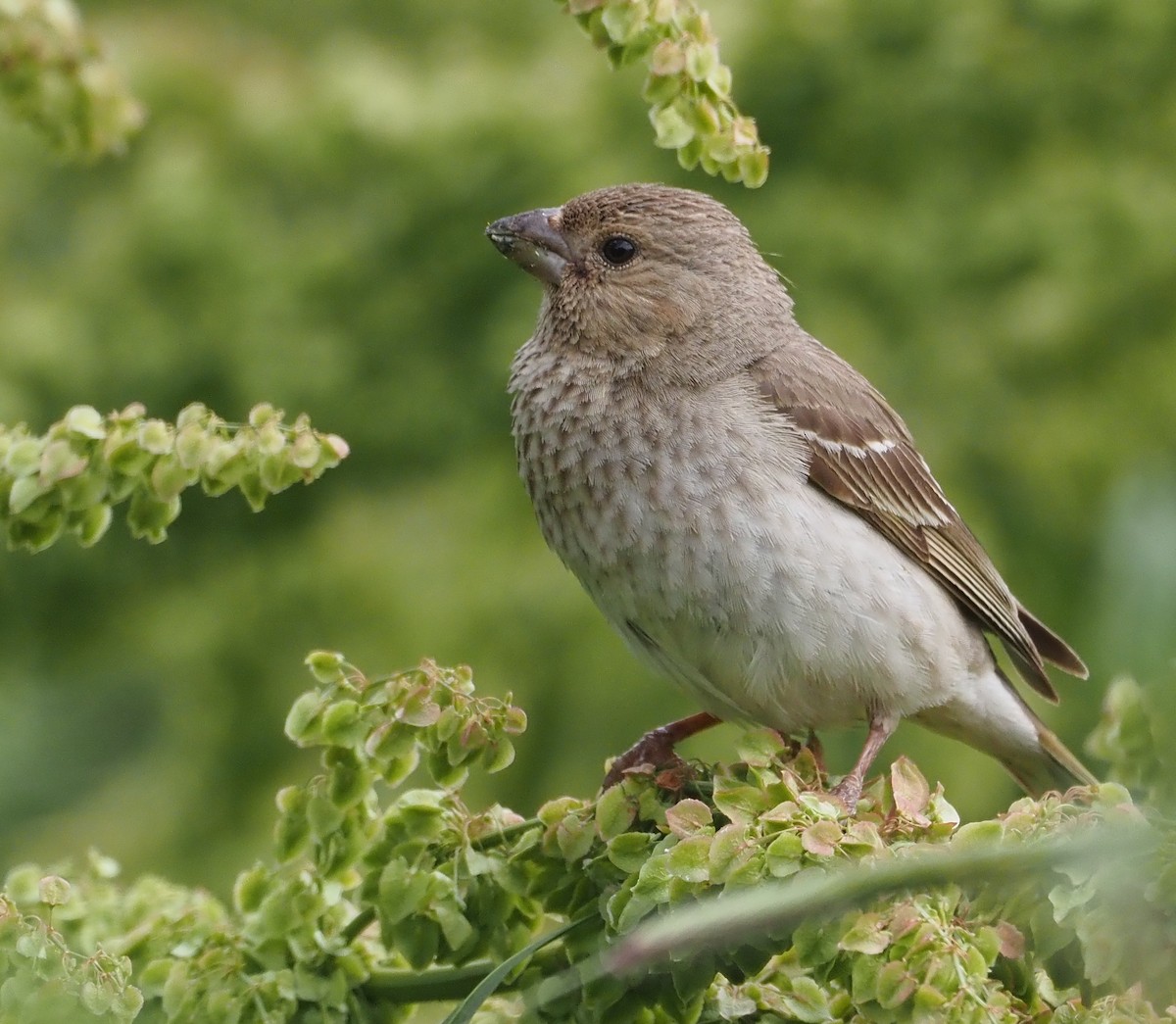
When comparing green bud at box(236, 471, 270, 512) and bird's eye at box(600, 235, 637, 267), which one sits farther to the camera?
bird's eye at box(600, 235, 637, 267)

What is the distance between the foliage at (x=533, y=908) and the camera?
1.67 metres

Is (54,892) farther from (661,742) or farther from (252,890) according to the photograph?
(661,742)

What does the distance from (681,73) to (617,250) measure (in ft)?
4.06

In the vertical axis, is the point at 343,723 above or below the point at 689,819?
above

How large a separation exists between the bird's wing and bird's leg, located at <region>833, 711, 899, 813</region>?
0.37 meters

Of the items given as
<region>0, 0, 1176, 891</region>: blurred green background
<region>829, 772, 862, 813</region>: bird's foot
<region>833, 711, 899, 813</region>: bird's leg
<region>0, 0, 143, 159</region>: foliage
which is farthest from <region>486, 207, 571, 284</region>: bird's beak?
<region>0, 0, 1176, 891</region>: blurred green background

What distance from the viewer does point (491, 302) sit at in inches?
225

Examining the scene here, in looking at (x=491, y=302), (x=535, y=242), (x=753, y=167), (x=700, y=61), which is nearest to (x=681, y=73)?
(x=700, y=61)

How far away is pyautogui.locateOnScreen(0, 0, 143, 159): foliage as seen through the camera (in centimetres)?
241

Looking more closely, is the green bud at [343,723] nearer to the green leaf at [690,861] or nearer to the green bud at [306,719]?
the green bud at [306,719]

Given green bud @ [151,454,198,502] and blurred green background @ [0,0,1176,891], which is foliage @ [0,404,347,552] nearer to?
green bud @ [151,454,198,502]

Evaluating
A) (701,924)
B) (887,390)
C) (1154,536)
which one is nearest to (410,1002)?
(701,924)

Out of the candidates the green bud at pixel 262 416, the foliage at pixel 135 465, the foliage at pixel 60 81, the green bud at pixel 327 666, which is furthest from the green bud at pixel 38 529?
the foliage at pixel 60 81

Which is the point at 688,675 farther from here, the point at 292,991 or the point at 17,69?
the point at 17,69
